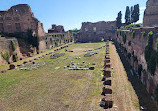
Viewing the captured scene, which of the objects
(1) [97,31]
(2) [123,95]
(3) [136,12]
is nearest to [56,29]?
(1) [97,31]

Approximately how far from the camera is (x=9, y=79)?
39.3ft

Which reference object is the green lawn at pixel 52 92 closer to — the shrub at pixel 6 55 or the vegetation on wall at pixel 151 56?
the vegetation on wall at pixel 151 56

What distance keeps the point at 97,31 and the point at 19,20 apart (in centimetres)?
2736

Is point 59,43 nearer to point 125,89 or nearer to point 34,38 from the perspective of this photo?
point 34,38

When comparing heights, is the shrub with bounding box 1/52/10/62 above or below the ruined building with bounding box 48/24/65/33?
below

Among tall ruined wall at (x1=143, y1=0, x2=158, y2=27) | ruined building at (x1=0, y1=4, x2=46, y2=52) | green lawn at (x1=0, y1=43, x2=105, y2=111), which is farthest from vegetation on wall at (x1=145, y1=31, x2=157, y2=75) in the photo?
ruined building at (x1=0, y1=4, x2=46, y2=52)

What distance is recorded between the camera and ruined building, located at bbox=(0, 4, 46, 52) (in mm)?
26359

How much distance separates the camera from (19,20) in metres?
27.1

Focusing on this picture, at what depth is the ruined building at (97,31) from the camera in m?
43.5

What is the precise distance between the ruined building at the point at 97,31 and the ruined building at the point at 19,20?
21.7 m

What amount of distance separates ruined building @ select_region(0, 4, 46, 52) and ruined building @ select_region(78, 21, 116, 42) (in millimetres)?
21747

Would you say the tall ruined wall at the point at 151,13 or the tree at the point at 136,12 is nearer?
the tall ruined wall at the point at 151,13

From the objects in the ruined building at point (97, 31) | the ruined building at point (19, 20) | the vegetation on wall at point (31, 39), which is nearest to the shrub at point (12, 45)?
the vegetation on wall at point (31, 39)

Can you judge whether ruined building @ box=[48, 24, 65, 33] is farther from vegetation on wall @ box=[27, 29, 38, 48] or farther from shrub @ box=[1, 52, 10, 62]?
shrub @ box=[1, 52, 10, 62]
